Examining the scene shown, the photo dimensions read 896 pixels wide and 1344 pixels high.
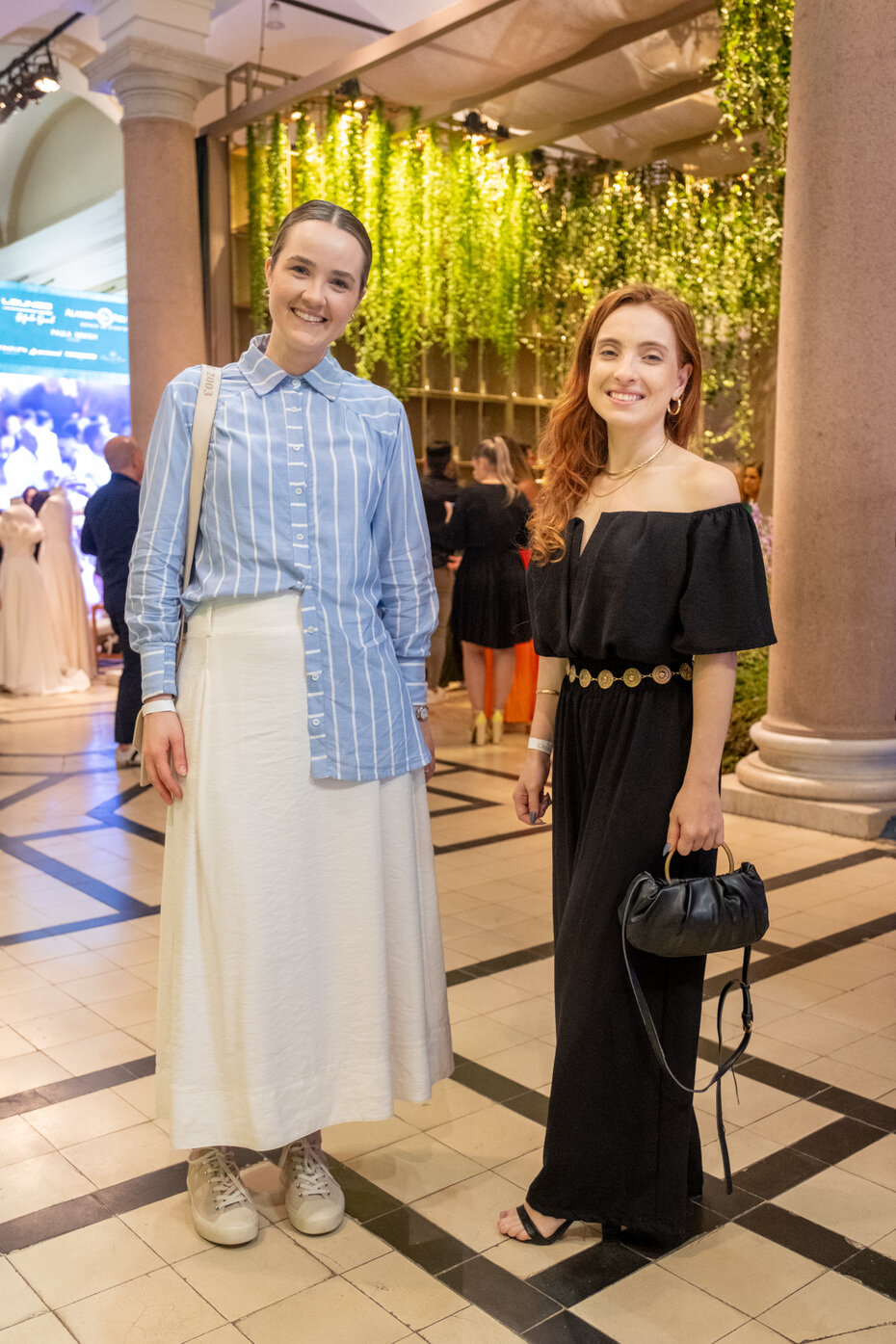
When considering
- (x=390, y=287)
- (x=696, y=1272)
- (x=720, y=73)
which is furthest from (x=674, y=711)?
(x=390, y=287)

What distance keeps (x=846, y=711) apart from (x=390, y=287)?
6.52 metres

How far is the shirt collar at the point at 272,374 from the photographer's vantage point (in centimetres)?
208

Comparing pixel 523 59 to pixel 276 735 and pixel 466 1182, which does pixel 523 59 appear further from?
pixel 466 1182

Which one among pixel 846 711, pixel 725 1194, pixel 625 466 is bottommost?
pixel 725 1194

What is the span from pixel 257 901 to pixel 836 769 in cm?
360

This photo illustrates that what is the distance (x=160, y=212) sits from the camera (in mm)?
9266

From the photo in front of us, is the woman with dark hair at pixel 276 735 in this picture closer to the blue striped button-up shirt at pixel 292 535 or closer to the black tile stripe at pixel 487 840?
the blue striped button-up shirt at pixel 292 535

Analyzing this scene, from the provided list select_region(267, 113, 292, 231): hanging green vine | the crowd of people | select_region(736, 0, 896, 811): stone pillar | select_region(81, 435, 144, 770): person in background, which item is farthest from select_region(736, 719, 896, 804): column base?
select_region(267, 113, 292, 231): hanging green vine

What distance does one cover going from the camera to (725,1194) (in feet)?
7.60

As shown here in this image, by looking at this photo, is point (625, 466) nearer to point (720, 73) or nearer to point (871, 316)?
point (871, 316)

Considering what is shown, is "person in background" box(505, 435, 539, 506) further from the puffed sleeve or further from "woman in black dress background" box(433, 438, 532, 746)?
the puffed sleeve

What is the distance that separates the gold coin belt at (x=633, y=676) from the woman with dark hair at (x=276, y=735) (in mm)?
334

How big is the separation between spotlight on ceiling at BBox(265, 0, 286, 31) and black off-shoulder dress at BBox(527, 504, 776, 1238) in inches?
366

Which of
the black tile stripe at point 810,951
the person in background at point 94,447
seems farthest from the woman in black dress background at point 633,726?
the person in background at point 94,447
